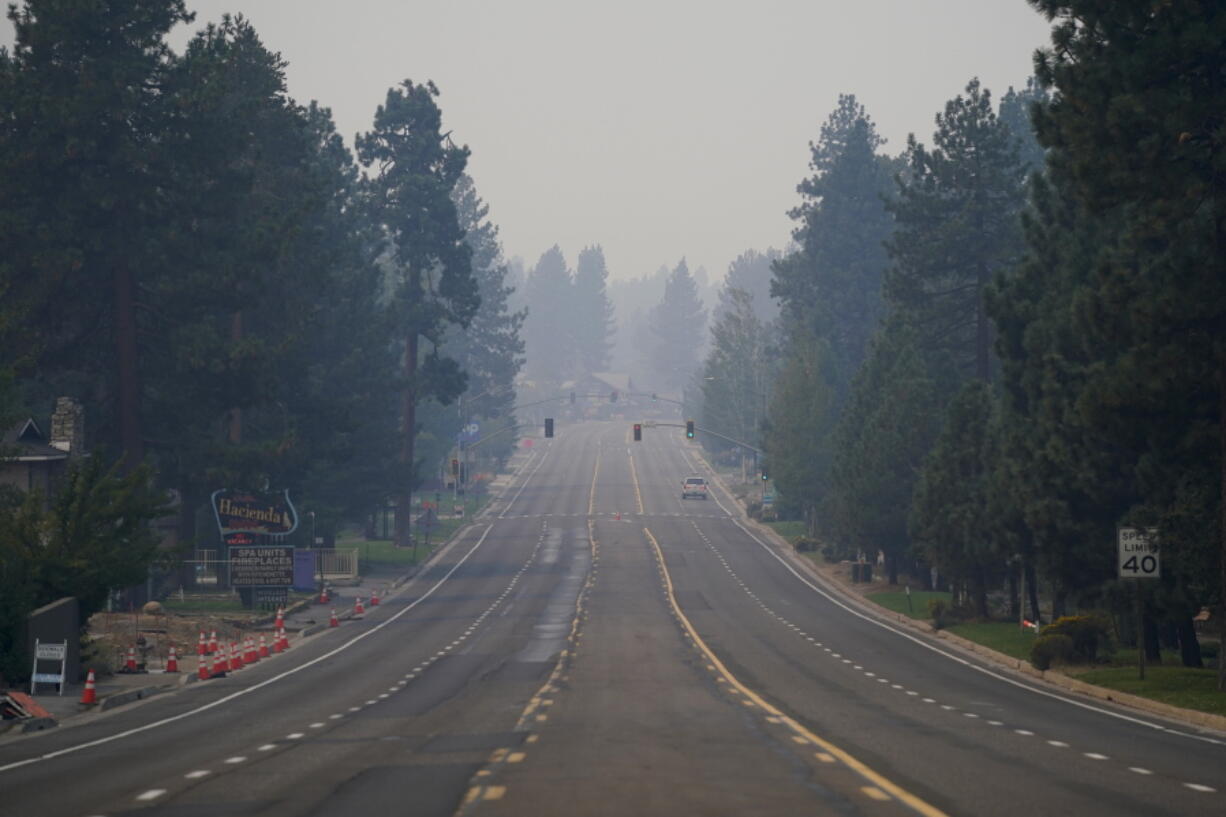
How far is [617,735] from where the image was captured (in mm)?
22906

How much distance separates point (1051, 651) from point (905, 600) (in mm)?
26926

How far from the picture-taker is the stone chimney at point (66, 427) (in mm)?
57750

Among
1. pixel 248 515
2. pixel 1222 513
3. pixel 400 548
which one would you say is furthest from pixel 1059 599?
pixel 400 548

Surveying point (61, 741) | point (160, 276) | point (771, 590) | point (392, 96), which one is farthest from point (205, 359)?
point (392, 96)

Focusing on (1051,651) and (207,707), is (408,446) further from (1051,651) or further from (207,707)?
(207,707)

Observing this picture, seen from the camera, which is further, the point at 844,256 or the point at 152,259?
the point at 844,256

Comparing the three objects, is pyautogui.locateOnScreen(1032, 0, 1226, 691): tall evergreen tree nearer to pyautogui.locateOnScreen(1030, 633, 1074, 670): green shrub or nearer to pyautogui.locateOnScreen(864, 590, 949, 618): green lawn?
pyautogui.locateOnScreen(1030, 633, 1074, 670): green shrub

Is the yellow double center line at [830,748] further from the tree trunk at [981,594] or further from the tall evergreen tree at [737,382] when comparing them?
the tall evergreen tree at [737,382]

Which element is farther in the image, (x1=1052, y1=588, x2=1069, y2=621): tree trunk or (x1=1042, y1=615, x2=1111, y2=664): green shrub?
(x1=1052, y1=588, x2=1069, y2=621): tree trunk

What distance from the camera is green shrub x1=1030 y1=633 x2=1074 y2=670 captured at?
126 feet

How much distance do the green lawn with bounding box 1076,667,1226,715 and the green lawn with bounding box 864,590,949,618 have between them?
21449mm

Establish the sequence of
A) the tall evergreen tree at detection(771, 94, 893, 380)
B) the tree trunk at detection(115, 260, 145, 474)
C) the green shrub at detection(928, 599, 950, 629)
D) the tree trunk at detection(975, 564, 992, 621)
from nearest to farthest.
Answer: the green shrub at detection(928, 599, 950, 629), the tree trunk at detection(975, 564, 992, 621), the tree trunk at detection(115, 260, 145, 474), the tall evergreen tree at detection(771, 94, 893, 380)

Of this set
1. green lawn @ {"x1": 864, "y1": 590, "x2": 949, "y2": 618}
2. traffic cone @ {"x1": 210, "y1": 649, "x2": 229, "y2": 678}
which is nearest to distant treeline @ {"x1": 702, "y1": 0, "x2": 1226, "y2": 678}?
green lawn @ {"x1": 864, "y1": 590, "x2": 949, "y2": 618}

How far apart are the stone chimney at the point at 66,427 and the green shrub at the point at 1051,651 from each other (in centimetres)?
3586
